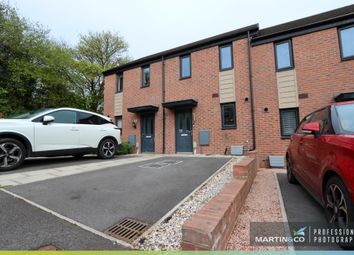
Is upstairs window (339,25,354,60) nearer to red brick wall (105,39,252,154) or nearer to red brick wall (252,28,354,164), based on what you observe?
red brick wall (252,28,354,164)

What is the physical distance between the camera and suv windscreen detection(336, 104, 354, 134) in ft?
7.68

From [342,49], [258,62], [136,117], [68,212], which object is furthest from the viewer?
[136,117]

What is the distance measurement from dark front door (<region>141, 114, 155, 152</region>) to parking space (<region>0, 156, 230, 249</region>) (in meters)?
6.91

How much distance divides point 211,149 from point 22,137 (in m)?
7.58

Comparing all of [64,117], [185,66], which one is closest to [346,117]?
[64,117]

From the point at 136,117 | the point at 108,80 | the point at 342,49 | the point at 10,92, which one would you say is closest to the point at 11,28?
the point at 10,92

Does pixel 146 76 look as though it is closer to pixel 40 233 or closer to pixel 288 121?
pixel 288 121

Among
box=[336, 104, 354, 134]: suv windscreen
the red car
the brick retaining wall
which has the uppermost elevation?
box=[336, 104, 354, 134]: suv windscreen

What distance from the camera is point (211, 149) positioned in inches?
401

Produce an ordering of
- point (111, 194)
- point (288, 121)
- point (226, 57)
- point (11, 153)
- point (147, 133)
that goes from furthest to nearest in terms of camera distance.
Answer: point (147, 133)
point (226, 57)
point (288, 121)
point (11, 153)
point (111, 194)

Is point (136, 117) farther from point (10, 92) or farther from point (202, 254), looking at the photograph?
point (202, 254)

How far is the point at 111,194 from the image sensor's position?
3.54m

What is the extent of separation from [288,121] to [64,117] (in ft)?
28.8

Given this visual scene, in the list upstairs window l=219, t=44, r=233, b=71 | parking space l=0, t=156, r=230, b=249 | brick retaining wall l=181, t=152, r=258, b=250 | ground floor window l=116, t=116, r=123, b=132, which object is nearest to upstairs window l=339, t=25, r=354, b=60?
upstairs window l=219, t=44, r=233, b=71
